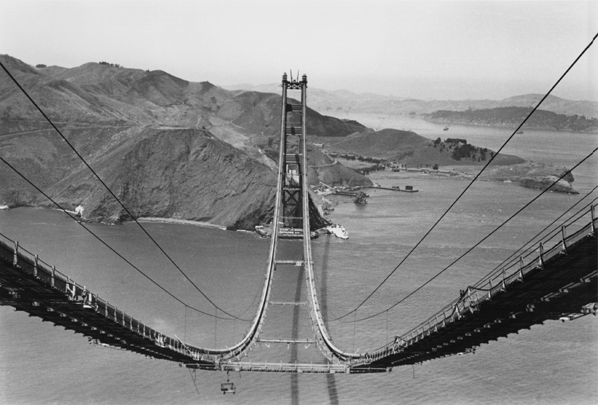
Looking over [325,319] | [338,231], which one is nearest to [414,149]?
[338,231]

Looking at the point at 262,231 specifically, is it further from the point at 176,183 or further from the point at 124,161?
the point at 124,161

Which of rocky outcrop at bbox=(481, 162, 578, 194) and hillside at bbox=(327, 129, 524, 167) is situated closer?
rocky outcrop at bbox=(481, 162, 578, 194)

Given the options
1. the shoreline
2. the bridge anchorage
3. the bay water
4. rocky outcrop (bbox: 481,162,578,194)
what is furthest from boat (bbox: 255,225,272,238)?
rocky outcrop (bbox: 481,162,578,194)

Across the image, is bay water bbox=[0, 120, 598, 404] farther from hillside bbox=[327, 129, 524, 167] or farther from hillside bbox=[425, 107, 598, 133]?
hillside bbox=[425, 107, 598, 133]

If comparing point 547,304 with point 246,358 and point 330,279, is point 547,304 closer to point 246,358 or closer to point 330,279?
point 246,358

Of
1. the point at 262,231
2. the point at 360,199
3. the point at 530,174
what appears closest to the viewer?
the point at 262,231

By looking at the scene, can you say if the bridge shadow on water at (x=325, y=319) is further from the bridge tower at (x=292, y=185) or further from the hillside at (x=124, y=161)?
the hillside at (x=124, y=161)

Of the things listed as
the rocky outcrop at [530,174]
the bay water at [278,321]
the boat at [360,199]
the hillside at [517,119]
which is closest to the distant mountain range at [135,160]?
the bay water at [278,321]
